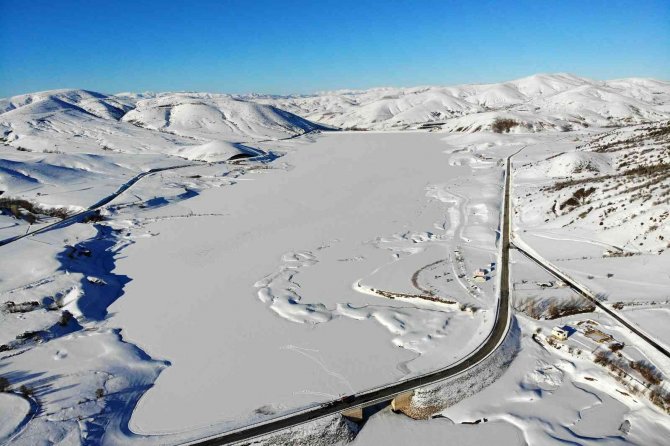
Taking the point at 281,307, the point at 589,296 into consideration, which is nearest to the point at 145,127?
the point at 281,307

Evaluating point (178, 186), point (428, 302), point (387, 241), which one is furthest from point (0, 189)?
point (428, 302)

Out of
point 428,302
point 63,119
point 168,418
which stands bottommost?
point 168,418

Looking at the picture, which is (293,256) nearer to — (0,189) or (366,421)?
(366,421)

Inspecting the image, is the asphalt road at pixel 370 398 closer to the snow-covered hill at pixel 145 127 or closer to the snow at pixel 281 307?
the snow at pixel 281 307

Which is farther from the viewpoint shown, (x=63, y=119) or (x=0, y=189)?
(x=63, y=119)

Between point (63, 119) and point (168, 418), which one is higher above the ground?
point (63, 119)

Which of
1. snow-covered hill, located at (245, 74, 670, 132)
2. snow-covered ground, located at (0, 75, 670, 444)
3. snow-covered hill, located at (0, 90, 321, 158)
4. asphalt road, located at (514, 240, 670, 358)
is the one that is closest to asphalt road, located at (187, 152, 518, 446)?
snow-covered ground, located at (0, 75, 670, 444)

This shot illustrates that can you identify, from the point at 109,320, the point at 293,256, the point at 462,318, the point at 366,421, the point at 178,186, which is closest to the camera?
the point at 366,421
